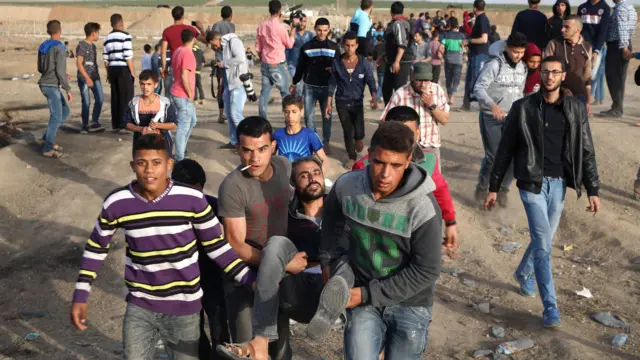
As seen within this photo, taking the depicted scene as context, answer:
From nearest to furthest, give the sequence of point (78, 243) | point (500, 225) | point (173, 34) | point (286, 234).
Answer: point (286, 234), point (78, 243), point (500, 225), point (173, 34)

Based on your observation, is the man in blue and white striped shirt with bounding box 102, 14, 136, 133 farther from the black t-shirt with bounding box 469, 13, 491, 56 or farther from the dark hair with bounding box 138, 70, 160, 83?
the black t-shirt with bounding box 469, 13, 491, 56

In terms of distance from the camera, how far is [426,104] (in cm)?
685

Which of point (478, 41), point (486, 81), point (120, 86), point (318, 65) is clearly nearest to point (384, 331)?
point (486, 81)

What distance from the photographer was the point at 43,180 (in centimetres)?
1009

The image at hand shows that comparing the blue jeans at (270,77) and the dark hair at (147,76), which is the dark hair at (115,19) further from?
the dark hair at (147,76)

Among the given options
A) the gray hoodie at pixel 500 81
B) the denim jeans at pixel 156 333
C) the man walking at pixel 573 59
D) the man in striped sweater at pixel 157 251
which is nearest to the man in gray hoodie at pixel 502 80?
the gray hoodie at pixel 500 81

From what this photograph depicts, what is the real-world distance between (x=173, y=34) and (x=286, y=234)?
7124mm

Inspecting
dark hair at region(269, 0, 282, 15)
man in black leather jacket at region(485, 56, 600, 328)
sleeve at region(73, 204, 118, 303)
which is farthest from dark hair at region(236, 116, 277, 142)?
dark hair at region(269, 0, 282, 15)

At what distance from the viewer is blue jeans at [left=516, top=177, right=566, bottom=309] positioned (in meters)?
5.74

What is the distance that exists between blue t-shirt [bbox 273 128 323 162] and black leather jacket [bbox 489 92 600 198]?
5.70 ft

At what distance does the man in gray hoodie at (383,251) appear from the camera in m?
3.34

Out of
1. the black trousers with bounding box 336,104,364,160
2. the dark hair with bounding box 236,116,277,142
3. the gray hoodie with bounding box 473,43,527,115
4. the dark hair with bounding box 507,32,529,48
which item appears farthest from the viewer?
the black trousers with bounding box 336,104,364,160

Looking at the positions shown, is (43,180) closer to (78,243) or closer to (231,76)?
(78,243)

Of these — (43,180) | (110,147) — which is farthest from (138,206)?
(110,147)
